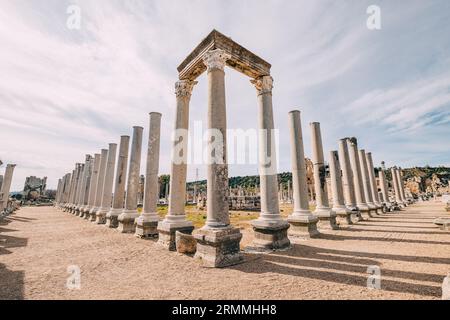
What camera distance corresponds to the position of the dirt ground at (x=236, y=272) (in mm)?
4930

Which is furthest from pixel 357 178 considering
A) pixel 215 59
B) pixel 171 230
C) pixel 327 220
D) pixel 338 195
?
pixel 171 230

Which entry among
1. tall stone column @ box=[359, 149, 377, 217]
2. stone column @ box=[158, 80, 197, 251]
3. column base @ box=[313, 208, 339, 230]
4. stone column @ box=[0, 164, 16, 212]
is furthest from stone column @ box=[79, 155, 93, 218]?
tall stone column @ box=[359, 149, 377, 217]

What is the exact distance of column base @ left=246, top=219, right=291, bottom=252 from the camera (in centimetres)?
917

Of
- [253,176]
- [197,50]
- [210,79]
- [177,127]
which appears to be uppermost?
[253,176]

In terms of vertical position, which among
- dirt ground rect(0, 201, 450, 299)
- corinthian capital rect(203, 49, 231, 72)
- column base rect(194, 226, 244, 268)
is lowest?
dirt ground rect(0, 201, 450, 299)

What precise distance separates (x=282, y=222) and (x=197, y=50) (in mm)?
8584

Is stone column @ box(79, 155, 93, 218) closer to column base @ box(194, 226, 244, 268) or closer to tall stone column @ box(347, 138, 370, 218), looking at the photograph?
column base @ box(194, 226, 244, 268)

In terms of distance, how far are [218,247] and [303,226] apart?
6769mm

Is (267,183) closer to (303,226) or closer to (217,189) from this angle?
(217,189)

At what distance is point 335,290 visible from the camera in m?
4.98

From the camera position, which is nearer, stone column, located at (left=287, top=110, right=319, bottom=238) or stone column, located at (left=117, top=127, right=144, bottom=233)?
stone column, located at (left=287, top=110, right=319, bottom=238)

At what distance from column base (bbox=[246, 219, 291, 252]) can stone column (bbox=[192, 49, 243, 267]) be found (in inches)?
79.7
